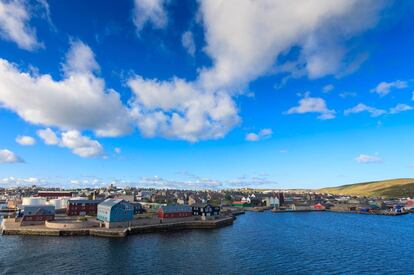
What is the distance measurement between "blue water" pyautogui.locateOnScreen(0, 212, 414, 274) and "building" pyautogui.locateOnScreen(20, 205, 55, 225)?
35.5 feet

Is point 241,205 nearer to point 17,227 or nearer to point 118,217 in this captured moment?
point 118,217

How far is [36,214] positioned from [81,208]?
17450mm

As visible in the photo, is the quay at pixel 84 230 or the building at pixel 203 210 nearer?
the quay at pixel 84 230

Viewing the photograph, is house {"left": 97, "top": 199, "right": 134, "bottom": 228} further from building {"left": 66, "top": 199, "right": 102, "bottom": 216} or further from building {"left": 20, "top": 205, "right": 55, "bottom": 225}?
building {"left": 66, "top": 199, "right": 102, "bottom": 216}

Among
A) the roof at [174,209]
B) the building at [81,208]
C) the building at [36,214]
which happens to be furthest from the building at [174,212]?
the building at [36,214]

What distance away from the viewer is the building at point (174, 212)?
3066 inches

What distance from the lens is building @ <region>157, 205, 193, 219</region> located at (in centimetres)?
7788

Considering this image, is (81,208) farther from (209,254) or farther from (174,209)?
(209,254)

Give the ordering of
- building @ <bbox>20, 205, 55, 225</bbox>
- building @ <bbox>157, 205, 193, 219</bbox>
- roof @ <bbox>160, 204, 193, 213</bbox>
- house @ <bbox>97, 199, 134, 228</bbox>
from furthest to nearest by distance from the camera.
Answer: roof @ <bbox>160, 204, 193, 213</bbox> < building @ <bbox>157, 205, 193, 219</bbox> < building @ <bbox>20, 205, 55, 225</bbox> < house @ <bbox>97, 199, 134, 228</bbox>

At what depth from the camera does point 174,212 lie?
7969 cm

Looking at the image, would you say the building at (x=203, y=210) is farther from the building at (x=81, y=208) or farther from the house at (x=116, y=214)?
the building at (x=81, y=208)

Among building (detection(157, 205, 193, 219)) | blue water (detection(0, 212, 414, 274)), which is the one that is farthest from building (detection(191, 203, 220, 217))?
blue water (detection(0, 212, 414, 274))

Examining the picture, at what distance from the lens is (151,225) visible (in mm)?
69875

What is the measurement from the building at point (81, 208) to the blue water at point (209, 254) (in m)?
27.4
